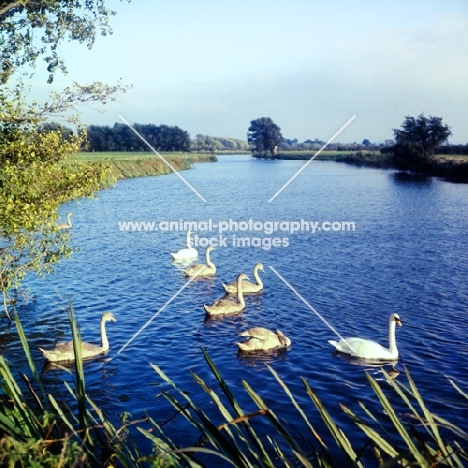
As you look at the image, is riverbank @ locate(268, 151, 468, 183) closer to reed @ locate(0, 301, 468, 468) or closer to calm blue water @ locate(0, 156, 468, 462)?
calm blue water @ locate(0, 156, 468, 462)

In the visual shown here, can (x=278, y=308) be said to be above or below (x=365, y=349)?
below

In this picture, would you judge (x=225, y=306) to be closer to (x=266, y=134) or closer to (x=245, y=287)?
(x=245, y=287)

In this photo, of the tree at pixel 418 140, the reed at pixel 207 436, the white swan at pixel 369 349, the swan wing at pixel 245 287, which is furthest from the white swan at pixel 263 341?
the tree at pixel 418 140

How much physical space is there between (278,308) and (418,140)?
262 ft

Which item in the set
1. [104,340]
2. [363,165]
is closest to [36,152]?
[104,340]

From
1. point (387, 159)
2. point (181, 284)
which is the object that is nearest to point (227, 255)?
point (181, 284)

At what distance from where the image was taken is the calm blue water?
12.4 m

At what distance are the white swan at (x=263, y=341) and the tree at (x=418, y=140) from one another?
256 feet

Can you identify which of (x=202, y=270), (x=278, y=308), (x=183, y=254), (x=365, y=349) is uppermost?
(x=183, y=254)

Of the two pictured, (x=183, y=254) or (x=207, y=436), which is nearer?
(x=207, y=436)

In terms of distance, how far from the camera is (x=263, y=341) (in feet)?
46.7

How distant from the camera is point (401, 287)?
2050 cm

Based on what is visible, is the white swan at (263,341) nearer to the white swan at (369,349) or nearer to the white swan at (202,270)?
the white swan at (369,349)

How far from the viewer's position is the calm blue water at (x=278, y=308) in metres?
12.4
